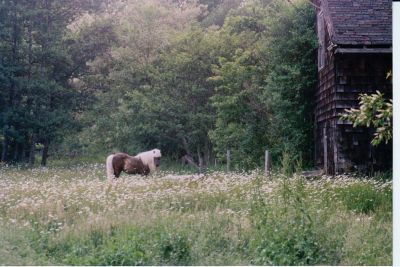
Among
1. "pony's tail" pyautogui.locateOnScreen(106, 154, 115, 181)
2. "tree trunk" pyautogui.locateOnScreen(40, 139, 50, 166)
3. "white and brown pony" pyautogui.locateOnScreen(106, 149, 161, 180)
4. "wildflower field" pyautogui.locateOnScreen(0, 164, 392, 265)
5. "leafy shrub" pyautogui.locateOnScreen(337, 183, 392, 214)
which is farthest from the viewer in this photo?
"tree trunk" pyautogui.locateOnScreen(40, 139, 50, 166)

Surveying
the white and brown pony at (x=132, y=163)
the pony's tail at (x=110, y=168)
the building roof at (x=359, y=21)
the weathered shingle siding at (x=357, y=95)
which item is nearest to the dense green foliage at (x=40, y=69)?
the pony's tail at (x=110, y=168)

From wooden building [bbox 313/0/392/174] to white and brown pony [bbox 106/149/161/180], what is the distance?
455 cm

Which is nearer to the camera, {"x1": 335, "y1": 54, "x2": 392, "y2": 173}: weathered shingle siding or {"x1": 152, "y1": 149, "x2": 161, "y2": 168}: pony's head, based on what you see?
{"x1": 152, "y1": 149, "x2": 161, "y2": 168}: pony's head

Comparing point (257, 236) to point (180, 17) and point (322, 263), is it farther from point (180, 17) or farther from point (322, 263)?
point (180, 17)

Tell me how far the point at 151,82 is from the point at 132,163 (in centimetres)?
226

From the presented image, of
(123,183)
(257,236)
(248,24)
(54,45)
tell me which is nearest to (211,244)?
(257,236)

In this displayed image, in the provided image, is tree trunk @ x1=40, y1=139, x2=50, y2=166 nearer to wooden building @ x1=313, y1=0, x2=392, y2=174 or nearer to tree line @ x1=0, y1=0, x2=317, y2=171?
tree line @ x1=0, y1=0, x2=317, y2=171

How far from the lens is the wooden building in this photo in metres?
11.1

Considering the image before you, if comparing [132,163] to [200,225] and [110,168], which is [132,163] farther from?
[200,225]

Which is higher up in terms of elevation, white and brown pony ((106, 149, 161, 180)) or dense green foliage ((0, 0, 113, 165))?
dense green foliage ((0, 0, 113, 165))

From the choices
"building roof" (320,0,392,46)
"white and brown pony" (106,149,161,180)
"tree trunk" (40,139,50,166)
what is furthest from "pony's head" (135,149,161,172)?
"building roof" (320,0,392,46)

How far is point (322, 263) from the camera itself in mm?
5816

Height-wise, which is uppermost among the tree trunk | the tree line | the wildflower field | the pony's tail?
the tree line

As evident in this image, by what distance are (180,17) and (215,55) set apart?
166cm
